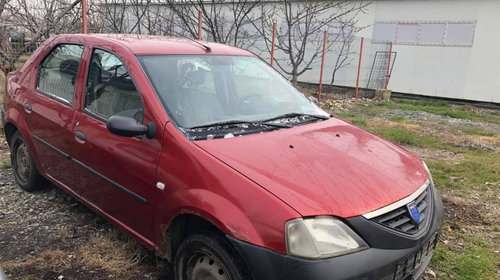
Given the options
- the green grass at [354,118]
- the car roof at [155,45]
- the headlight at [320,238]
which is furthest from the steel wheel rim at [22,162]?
the green grass at [354,118]

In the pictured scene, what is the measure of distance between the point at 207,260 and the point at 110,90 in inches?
59.5

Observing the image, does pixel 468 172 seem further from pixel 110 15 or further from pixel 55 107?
pixel 110 15

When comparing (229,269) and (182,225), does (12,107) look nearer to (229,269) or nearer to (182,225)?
(182,225)

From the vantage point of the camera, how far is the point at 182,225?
246 centimetres

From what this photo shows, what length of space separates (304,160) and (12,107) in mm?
3331

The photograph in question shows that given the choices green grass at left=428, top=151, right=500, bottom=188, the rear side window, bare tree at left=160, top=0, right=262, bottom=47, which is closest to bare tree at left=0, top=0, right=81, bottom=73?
bare tree at left=160, top=0, right=262, bottom=47

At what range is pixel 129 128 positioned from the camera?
247cm

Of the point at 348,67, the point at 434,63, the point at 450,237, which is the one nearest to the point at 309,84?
the point at 348,67

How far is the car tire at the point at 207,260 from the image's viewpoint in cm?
208

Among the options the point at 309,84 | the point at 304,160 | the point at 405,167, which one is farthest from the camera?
the point at 309,84

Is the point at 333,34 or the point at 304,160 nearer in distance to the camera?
the point at 304,160

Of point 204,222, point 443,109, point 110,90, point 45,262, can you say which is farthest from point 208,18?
point 443,109

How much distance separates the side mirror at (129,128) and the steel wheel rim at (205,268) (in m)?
0.80

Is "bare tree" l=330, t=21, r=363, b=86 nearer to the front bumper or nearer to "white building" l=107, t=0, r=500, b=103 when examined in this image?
"white building" l=107, t=0, r=500, b=103
